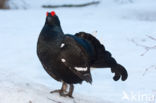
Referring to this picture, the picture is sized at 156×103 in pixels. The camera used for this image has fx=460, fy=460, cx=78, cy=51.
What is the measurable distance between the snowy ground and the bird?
9.3 inches

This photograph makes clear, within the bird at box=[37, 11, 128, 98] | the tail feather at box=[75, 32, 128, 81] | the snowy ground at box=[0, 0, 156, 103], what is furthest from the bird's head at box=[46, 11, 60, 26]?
the snowy ground at box=[0, 0, 156, 103]

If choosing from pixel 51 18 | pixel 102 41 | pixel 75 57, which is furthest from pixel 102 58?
pixel 102 41

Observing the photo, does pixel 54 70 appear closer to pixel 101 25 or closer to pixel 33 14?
pixel 101 25

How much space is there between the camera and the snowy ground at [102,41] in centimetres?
421

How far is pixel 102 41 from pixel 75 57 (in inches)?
132

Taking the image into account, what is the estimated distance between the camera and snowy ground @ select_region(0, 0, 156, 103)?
13.8 ft

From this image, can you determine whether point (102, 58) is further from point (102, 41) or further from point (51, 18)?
point (102, 41)

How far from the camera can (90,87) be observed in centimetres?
579

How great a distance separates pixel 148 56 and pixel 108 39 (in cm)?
93

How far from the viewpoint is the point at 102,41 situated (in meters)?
7.21

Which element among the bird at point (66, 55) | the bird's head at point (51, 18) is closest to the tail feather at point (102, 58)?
the bird at point (66, 55)

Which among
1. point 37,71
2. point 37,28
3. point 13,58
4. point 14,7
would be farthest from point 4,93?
point 14,7

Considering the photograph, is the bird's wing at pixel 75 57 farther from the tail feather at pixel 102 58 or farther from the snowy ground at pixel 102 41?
the snowy ground at pixel 102 41

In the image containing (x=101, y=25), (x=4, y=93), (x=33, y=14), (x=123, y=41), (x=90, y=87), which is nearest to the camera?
Answer: (x=4, y=93)
